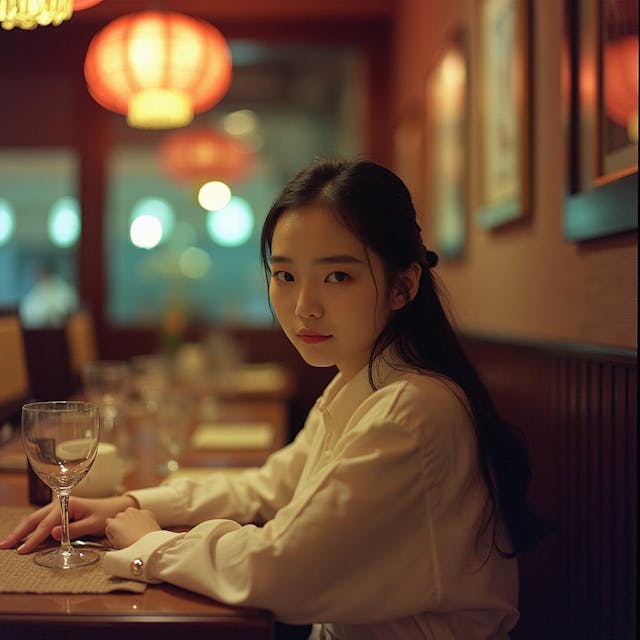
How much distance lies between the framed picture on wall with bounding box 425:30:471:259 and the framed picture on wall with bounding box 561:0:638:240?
129 centimetres

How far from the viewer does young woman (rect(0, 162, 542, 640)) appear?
1020 mm

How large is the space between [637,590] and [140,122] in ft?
8.33

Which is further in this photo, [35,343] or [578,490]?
[35,343]

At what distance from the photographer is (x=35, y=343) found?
3426mm

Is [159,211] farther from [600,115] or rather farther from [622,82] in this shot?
[622,82]

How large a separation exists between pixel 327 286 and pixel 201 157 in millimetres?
4224

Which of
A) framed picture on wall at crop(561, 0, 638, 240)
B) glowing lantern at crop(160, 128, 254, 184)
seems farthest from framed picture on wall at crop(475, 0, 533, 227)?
glowing lantern at crop(160, 128, 254, 184)

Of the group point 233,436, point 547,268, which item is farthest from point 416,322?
point 233,436

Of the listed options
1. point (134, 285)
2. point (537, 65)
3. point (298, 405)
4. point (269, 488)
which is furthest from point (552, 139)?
point (134, 285)

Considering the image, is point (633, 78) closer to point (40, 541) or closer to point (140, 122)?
point (40, 541)

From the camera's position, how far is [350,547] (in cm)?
102

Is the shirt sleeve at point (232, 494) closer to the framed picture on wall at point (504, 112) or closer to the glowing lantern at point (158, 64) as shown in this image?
the framed picture on wall at point (504, 112)

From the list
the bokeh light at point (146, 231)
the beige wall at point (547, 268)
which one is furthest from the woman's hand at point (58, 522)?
the bokeh light at point (146, 231)

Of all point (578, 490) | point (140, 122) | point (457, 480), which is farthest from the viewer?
point (140, 122)
